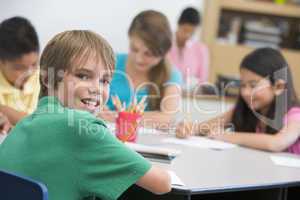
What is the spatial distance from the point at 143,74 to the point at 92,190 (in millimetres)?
1559

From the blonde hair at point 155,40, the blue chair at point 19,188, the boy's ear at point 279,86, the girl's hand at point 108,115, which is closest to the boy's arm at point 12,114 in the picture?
the girl's hand at point 108,115

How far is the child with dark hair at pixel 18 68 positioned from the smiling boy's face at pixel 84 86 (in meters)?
0.88

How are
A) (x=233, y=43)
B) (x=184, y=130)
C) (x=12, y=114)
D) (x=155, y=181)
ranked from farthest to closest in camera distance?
(x=233, y=43) < (x=184, y=130) < (x=12, y=114) < (x=155, y=181)

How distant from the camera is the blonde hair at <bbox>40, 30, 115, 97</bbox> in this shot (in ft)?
4.98

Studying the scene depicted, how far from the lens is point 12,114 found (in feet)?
7.84

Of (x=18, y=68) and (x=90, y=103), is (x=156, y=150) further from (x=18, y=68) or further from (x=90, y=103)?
(x=18, y=68)

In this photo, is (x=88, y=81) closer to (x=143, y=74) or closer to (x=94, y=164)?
(x=94, y=164)

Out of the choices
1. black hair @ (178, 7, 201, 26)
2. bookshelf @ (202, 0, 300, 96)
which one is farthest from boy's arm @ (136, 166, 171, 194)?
bookshelf @ (202, 0, 300, 96)

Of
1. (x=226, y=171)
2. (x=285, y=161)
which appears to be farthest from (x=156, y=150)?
(x=285, y=161)

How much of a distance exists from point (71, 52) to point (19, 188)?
41 cm

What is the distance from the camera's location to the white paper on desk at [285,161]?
7.13ft

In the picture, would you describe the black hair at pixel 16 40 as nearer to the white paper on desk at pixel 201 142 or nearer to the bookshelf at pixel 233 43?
the white paper on desk at pixel 201 142

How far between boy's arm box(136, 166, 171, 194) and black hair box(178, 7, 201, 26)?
275 cm

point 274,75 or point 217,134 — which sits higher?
point 274,75
